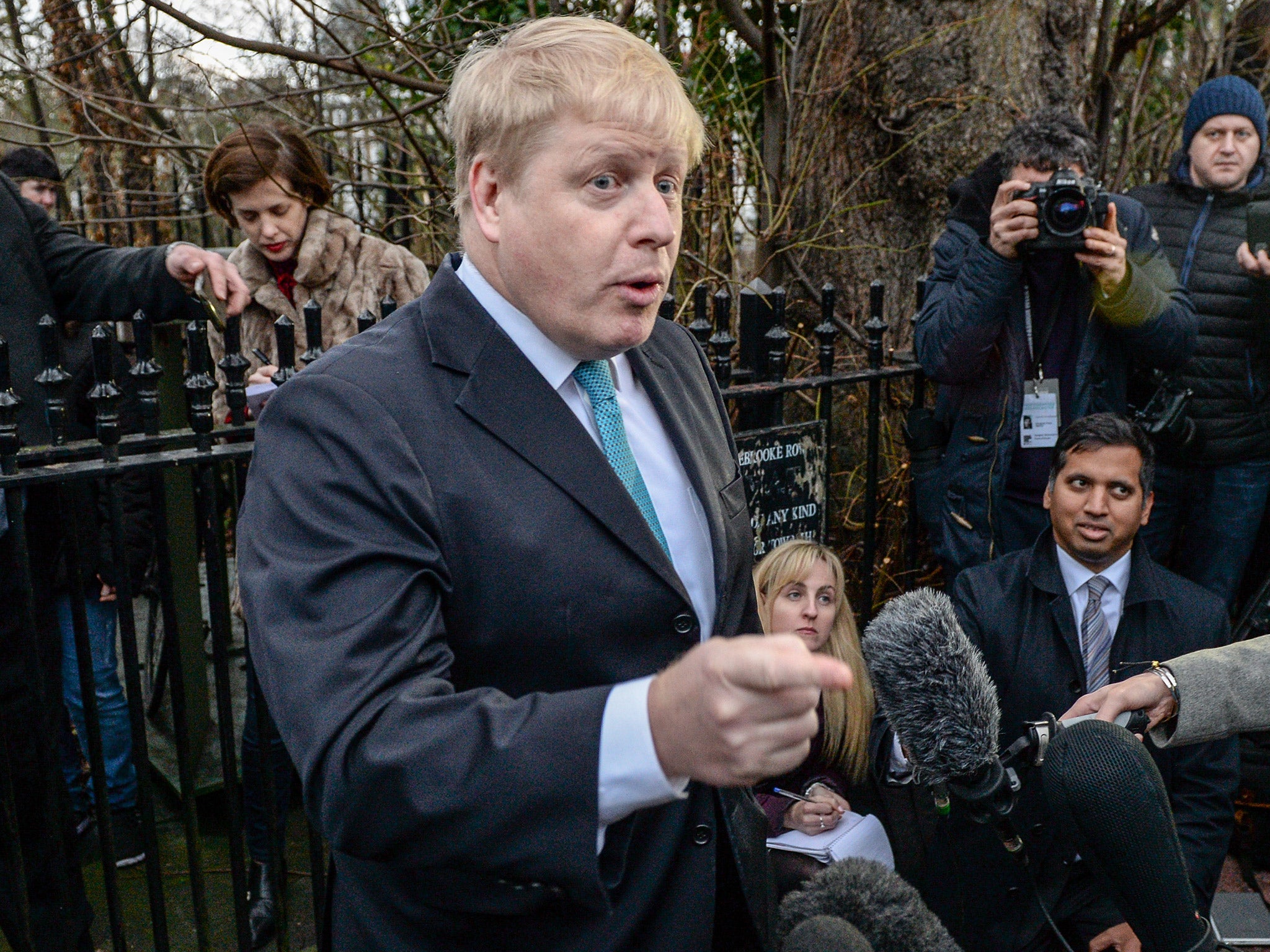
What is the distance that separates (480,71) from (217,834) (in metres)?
3.48

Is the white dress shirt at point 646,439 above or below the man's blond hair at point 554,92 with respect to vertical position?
below

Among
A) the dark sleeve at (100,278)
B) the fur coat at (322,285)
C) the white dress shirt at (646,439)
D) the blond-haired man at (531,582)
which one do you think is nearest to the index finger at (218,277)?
the dark sleeve at (100,278)

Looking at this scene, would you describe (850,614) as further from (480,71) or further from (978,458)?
(480,71)

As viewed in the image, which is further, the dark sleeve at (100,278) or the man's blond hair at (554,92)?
the dark sleeve at (100,278)

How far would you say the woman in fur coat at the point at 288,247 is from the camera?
3.58 meters

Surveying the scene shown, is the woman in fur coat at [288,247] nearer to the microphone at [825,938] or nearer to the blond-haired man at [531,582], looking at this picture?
the blond-haired man at [531,582]

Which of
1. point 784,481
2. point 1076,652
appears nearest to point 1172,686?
point 1076,652

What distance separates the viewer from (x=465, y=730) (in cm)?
A: 109

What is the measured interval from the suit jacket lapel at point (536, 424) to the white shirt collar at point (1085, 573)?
6.47 ft

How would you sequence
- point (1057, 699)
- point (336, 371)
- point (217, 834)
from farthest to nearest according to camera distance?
1. point (217, 834)
2. point (1057, 699)
3. point (336, 371)

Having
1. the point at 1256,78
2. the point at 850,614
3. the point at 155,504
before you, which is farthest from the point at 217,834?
the point at 1256,78

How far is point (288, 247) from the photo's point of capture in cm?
368

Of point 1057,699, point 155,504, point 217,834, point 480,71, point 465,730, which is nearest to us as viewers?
point 465,730

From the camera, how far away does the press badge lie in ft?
11.4
